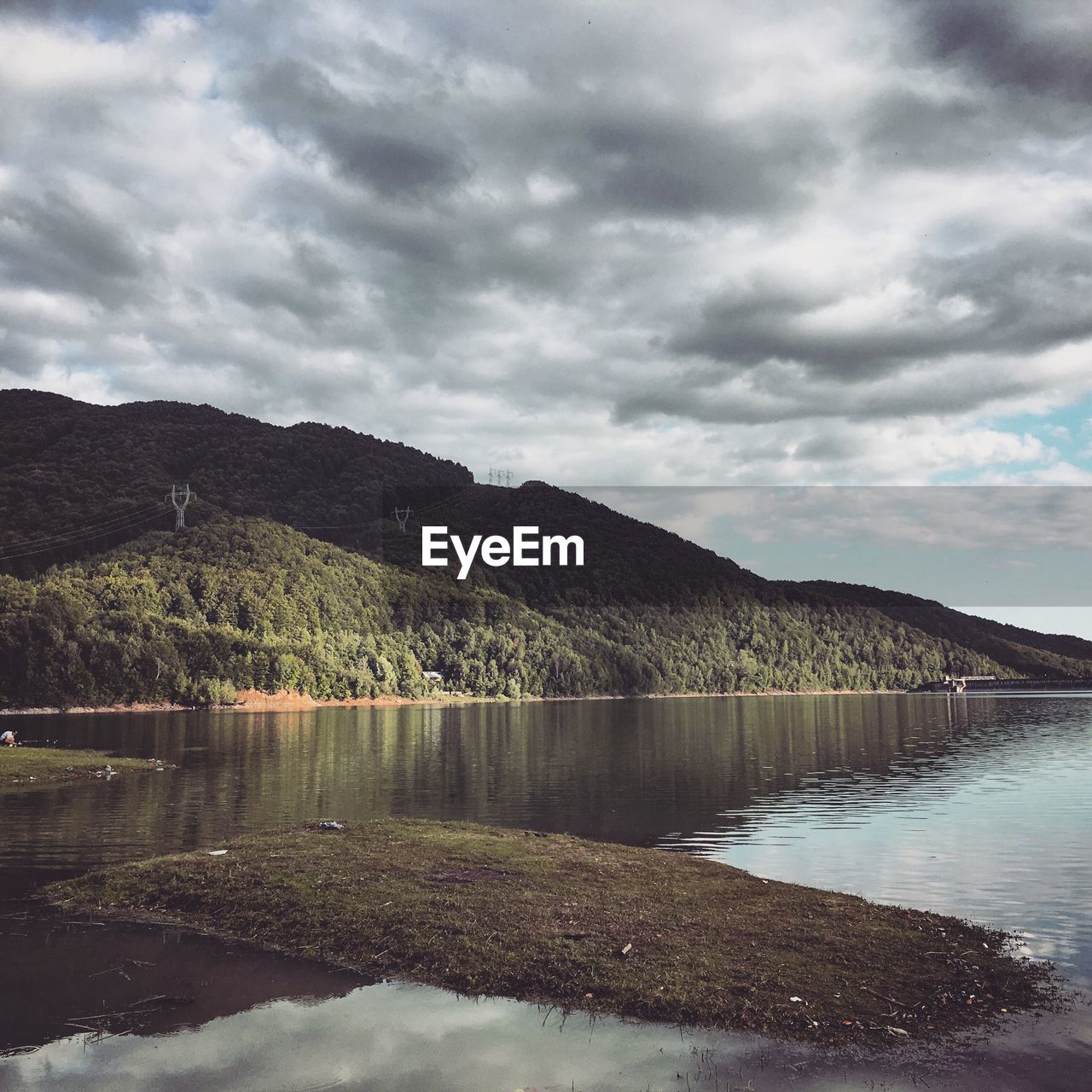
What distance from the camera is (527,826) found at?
46.5 metres

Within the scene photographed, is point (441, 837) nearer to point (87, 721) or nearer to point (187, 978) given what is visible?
point (187, 978)

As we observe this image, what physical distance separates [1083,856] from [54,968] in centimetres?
3817

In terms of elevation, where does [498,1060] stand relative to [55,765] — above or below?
above

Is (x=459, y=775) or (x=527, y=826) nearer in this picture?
(x=527, y=826)

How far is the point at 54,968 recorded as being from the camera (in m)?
21.3

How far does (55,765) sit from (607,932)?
178 feet

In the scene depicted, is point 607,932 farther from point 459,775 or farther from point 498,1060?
point 459,775

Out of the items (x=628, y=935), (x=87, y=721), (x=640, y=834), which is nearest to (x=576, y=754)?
(x=640, y=834)

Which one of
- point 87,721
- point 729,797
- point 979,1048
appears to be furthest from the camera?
point 87,721

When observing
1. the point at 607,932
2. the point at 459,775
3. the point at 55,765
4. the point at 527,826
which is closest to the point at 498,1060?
the point at 607,932

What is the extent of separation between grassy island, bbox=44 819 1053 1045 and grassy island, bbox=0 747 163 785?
107ft

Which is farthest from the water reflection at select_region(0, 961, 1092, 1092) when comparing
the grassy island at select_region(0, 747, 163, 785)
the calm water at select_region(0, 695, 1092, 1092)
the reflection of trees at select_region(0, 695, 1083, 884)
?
the grassy island at select_region(0, 747, 163, 785)

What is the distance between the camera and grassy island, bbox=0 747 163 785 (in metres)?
59.3

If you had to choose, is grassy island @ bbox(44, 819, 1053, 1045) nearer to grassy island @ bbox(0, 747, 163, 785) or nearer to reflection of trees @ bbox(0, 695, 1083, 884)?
reflection of trees @ bbox(0, 695, 1083, 884)
